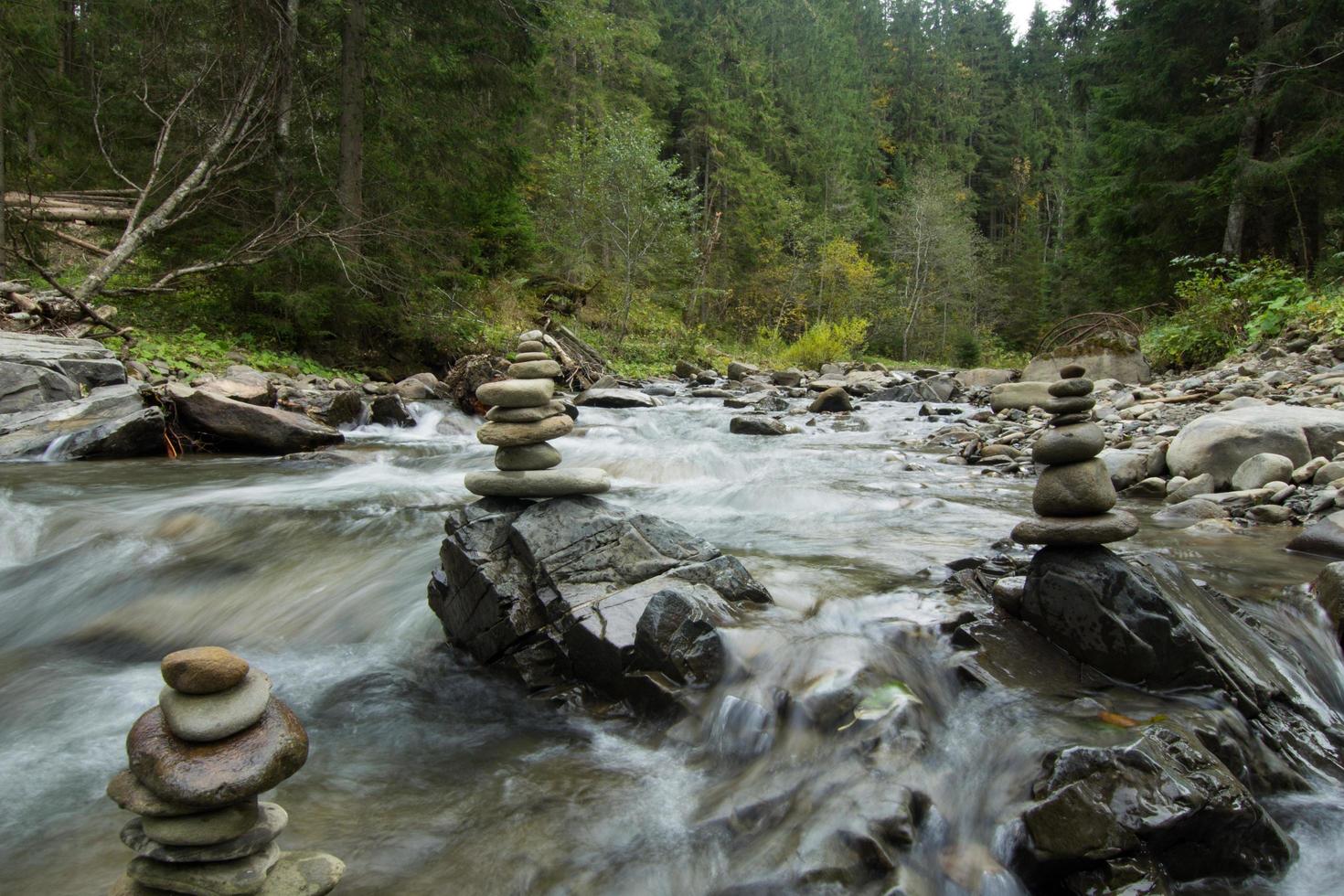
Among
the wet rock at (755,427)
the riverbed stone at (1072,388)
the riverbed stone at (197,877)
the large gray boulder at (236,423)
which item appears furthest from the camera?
the wet rock at (755,427)

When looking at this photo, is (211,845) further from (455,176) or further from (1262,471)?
(455,176)

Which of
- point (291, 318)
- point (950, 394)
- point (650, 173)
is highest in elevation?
point (650, 173)

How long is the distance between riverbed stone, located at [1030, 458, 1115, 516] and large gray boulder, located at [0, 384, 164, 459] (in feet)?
27.2

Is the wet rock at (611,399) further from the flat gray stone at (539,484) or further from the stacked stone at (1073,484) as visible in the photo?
the stacked stone at (1073,484)

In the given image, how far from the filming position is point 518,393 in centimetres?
401

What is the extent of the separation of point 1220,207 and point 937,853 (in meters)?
18.2

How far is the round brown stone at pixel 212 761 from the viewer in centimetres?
160

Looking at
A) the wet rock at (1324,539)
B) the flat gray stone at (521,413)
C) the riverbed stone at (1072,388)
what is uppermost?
the riverbed stone at (1072,388)

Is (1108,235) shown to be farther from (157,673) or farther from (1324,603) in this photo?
(157,673)

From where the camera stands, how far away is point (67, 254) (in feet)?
55.9

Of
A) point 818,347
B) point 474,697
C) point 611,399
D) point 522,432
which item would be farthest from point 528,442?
point 818,347

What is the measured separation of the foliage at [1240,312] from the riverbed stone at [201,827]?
13117mm

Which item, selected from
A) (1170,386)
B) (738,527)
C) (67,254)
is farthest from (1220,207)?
(67,254)

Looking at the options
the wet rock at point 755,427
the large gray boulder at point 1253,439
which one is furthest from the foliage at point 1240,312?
the wet rock at point 755,427
